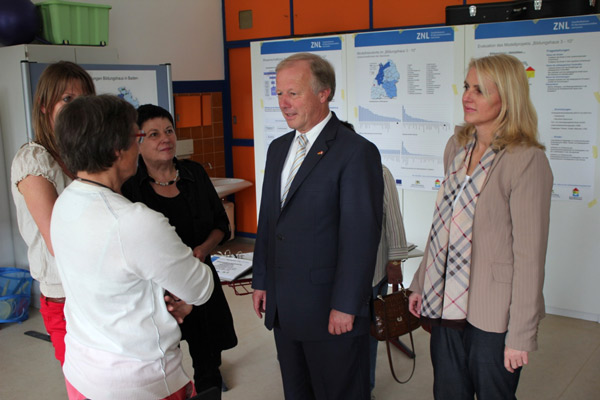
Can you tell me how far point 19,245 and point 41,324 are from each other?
2.29 feet

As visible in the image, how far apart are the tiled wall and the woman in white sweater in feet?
14.9

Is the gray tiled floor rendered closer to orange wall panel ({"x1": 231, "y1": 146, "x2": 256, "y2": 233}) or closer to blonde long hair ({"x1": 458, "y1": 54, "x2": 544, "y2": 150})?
blonde long hair ({"x1": 458, "y1": 54, "x2": 544, "y2": 150})

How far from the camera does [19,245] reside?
460 centimetres

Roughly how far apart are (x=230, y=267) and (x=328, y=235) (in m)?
0.85

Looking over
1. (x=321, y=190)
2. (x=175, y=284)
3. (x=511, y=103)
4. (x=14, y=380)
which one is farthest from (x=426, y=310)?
(x=14, y=380)

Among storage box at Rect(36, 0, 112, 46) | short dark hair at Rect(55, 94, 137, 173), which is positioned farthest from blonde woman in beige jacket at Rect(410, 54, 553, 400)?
storage box at Rect(36, 0, 112, 46)

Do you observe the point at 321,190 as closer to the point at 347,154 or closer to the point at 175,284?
the point at 347,154

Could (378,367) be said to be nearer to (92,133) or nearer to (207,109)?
(92,133)

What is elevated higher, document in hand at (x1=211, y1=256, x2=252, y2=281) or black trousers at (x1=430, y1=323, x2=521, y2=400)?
document in hand at (x1=211, y1=256, x2=252, y2=281)

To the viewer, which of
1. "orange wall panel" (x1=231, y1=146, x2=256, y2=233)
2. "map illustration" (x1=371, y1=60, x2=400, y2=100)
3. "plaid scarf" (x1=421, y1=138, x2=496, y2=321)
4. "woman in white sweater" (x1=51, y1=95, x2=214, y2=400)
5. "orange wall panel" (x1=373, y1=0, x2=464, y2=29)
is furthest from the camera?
"orange wall panel" (x1=231, y1=146, x2=256, y2=233)

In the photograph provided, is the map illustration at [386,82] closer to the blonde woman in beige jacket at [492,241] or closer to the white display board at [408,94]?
Result: the white display board at [408,94]

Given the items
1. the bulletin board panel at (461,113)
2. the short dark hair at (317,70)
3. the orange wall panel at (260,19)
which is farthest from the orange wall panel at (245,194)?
the short dark hair at (317,70)

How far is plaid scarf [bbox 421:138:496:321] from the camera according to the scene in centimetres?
192

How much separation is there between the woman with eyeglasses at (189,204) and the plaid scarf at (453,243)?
957mm
